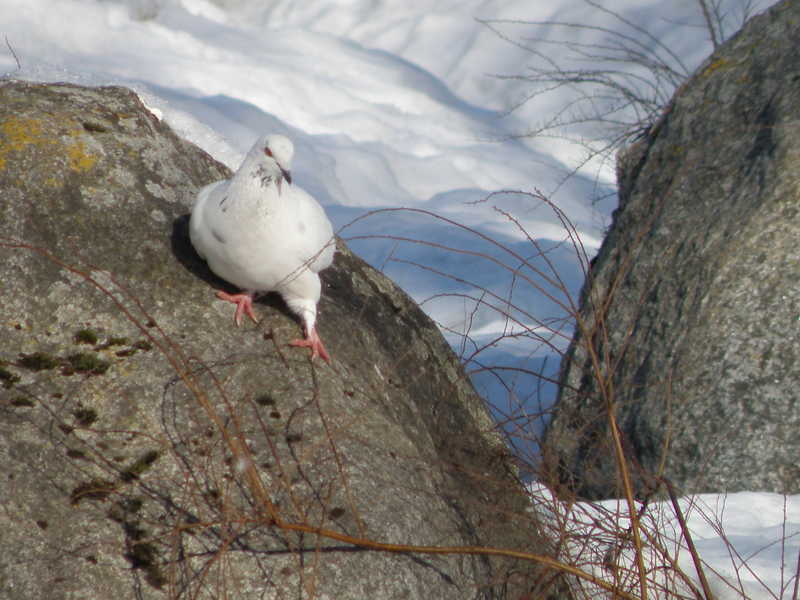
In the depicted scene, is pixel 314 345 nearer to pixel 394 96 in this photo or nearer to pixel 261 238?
pixel 261 238

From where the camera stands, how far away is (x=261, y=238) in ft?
8.44

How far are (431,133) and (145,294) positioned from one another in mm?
8838

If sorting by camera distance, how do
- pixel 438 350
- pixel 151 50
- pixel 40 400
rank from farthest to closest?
pixel 151 50 → pixel 438 350 → pixel 40 400

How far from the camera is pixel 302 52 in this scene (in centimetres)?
1146

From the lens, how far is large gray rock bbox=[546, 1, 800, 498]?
341 cm

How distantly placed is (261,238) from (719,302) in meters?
1.94

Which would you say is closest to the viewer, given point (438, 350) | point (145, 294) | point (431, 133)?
point (145, 294)

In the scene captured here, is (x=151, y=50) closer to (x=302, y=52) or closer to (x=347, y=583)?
(x=302, y=52)

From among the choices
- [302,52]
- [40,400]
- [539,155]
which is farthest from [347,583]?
[302,52]

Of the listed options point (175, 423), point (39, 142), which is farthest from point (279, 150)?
point (175, 423)

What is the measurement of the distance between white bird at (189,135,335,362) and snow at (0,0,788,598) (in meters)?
4.64

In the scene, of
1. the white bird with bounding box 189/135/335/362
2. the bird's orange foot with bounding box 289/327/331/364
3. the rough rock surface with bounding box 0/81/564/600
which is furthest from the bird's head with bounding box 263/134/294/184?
the bird's orange foot with bounding box 289/327/331/364

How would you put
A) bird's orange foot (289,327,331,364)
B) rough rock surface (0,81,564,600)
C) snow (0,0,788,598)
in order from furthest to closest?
snow (0,0,788,598) → bird's orange foot (289,327,331,364) → rough rock surface (0,81,564,600)

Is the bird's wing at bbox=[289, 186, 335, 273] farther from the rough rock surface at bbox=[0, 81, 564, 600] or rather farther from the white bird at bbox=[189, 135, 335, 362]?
the rough rock surface at bbox=[0, 81, 564, 600]
